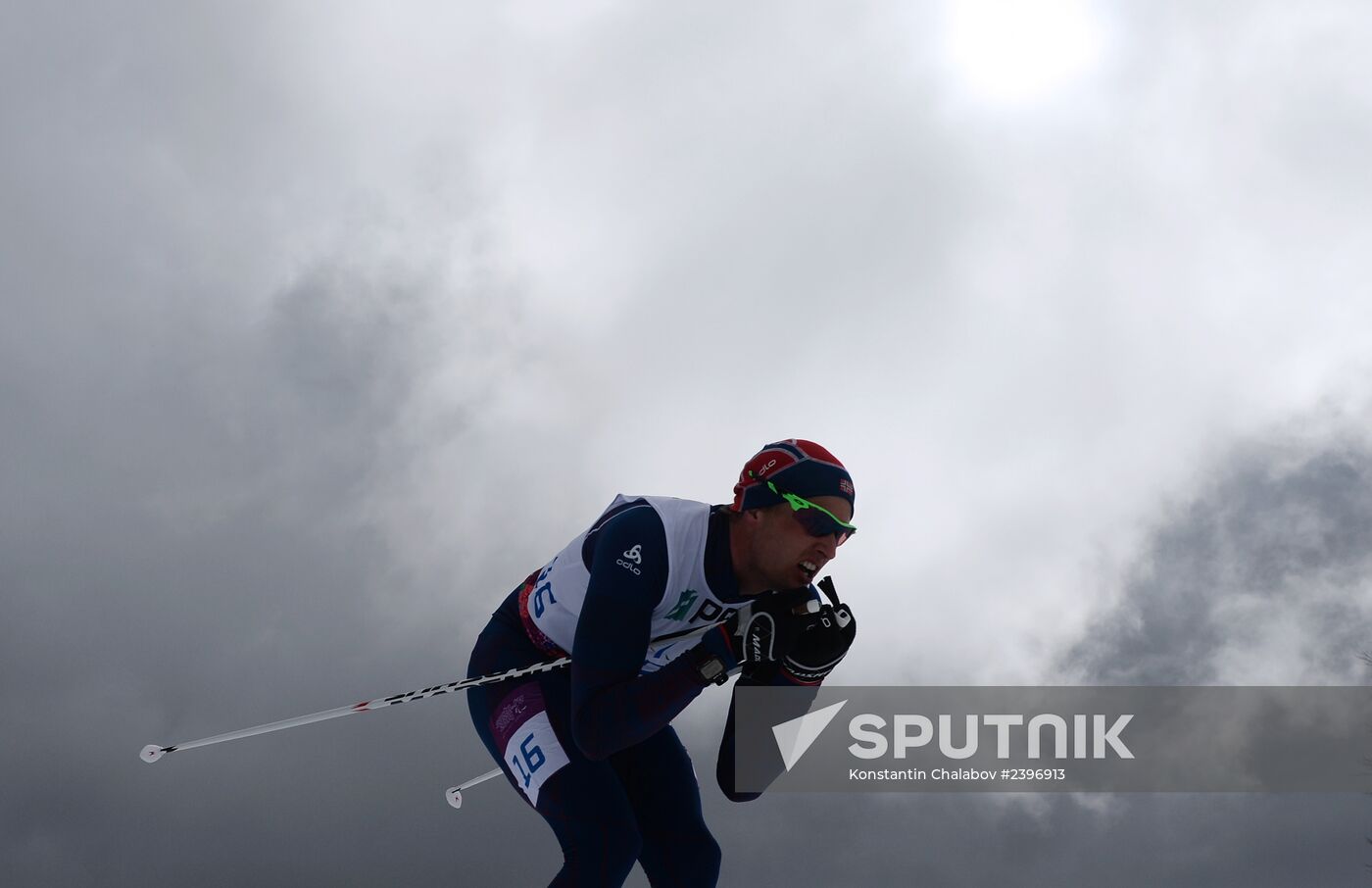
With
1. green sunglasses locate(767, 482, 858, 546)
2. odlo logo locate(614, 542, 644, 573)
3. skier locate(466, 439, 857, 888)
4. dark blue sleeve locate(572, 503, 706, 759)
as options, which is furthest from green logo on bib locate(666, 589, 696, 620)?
green sunglasses locate(767, 482, 858, 546)

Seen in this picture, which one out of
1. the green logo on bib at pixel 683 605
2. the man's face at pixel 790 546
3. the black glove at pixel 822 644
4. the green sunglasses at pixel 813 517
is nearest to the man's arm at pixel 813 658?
the black glove at pixel 822 644

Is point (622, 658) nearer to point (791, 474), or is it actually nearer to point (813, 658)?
point (813, 658)

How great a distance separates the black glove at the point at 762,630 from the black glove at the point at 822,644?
0.17 ft

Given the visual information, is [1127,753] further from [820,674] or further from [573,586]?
[573,586]

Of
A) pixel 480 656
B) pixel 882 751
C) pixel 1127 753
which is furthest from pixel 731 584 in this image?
pixel 1127 753

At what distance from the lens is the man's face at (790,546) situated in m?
6.05

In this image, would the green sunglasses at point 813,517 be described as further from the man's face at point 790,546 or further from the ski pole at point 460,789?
the ski pole at point 460,789

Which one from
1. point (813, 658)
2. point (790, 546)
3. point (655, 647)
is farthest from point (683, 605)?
point (813, 658)

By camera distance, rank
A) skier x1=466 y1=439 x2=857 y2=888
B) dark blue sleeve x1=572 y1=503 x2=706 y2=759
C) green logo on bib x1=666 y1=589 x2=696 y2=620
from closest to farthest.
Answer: dark blue sleeve x1=572 y1=503 x2=706 y2=759 → skier x1=466 y1=439 x2=857 y2=888 → green logo on bib x1=666 y1=589 x2=696 y2=620

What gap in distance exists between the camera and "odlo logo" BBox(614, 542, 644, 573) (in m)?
5.81

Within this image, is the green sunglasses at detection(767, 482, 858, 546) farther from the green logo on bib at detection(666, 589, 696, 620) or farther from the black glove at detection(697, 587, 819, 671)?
the green logo on bib at detection(666, 589, 696, 620)

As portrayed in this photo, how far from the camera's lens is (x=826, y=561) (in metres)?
6.16

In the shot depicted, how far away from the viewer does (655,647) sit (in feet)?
22.4

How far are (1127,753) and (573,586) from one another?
6.73 metres
